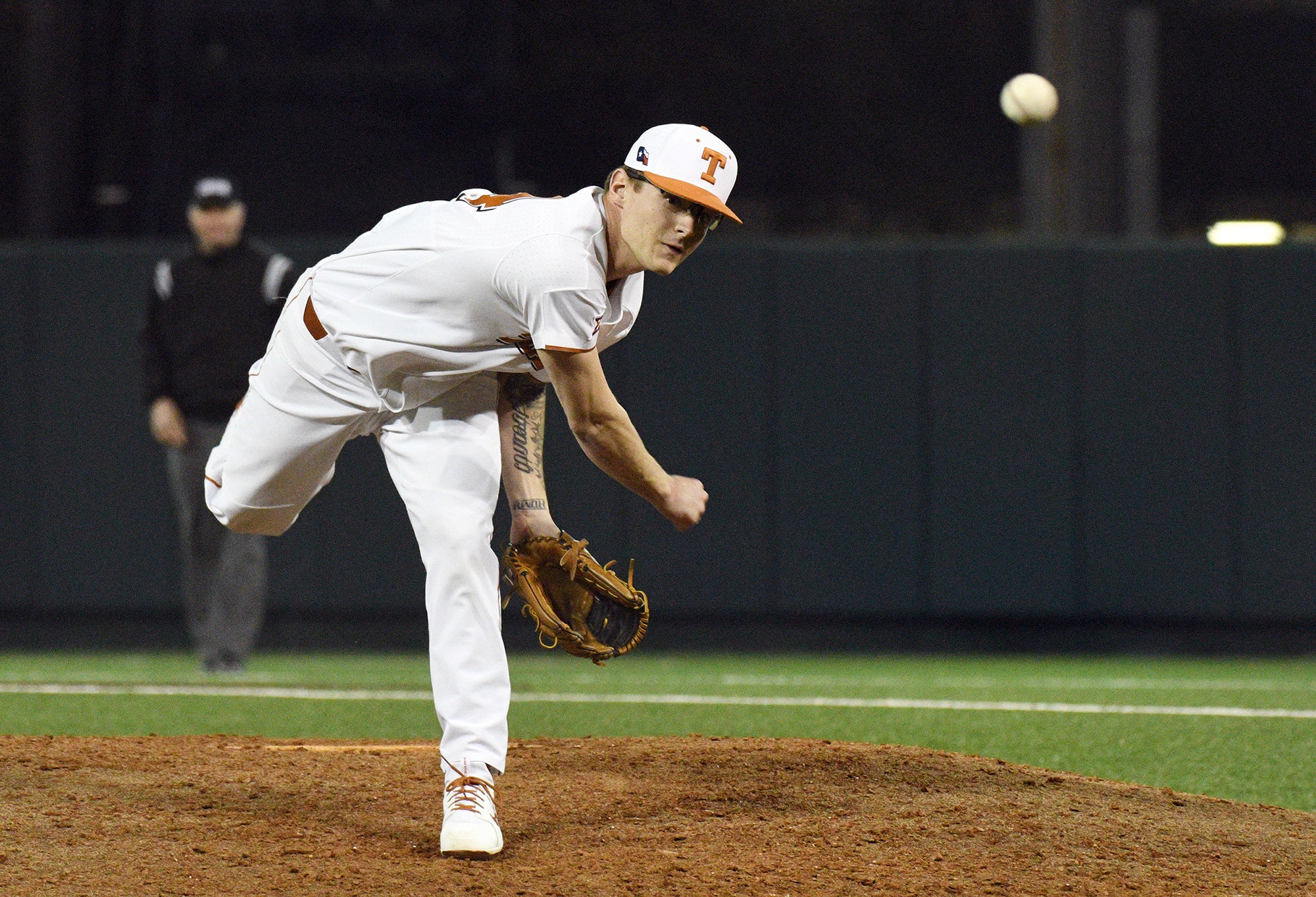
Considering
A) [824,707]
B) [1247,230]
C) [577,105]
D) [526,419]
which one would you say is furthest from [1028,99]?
[577,105]

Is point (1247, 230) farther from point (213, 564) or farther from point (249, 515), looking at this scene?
point (249, 515)

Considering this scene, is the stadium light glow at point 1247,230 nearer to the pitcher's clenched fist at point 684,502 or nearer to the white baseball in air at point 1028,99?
the white baseball in air at point 1028,99

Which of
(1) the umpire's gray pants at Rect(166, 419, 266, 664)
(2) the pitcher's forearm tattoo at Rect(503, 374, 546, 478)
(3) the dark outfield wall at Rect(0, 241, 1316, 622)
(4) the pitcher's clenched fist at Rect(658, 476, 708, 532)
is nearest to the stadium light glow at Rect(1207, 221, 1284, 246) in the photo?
(3) the dark outfield wall at Rect(0, 241, 1316, 622)

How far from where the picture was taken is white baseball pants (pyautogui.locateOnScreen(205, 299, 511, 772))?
3338 mm

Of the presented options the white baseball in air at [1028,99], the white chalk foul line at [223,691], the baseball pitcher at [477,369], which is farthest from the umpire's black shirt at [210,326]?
the white baseball in air at [1028,99]

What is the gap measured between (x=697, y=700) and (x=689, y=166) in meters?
3.27

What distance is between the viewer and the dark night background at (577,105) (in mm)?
13648

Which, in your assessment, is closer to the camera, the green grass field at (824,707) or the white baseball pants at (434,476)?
the white baseball pants at (434,476)

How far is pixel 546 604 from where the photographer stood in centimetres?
369

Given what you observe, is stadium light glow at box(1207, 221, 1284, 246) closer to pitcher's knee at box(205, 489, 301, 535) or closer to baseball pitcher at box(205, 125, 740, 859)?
pitcher's knee at box(205, 489, 301, 535)

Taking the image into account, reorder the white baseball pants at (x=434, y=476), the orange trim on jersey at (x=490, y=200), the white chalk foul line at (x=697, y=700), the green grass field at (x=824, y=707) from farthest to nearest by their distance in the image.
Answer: the white chalk foul line at (x=697, y=700), the green grass field at (x=824, y=707), the orange trim on jersey at (x=490, y=200), the white baseball pants at (x=434, y=476)

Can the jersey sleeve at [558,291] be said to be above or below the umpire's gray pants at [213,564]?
above

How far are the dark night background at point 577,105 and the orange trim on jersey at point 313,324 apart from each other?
30.1 feet

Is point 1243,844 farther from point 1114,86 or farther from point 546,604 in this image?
point 1114,86
